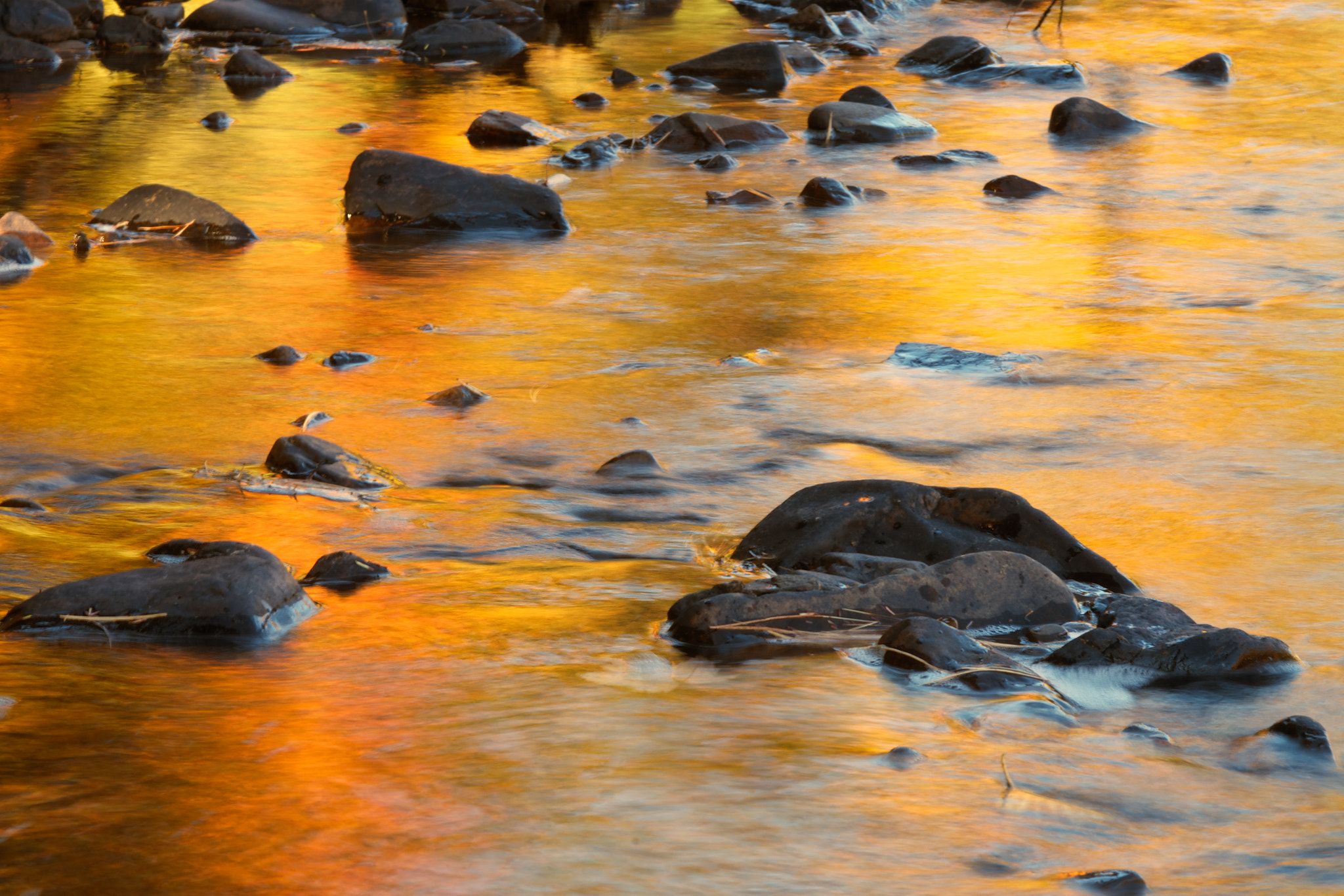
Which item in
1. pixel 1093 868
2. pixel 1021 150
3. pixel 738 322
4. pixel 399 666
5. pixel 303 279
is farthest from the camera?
pixel 1021 150

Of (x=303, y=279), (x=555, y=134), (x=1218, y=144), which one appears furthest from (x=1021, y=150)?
(x=303, y=279)

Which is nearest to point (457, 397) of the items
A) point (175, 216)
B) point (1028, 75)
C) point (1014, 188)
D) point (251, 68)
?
point (175, 216)

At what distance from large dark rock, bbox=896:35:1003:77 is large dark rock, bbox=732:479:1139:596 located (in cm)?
702

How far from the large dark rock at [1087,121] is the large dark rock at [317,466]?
17.1 ft

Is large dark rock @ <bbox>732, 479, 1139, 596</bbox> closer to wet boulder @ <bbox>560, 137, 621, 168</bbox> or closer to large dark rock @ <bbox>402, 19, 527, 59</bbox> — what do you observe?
wet boulder @ <bbox>560, 137, 621, 168</bbox>

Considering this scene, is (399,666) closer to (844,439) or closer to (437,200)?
(844,439)

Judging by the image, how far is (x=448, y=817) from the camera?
208 cm

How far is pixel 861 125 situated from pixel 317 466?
4821 millimetres

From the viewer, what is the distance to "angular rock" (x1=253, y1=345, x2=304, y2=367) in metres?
4.34

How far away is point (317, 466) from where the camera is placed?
346 cm

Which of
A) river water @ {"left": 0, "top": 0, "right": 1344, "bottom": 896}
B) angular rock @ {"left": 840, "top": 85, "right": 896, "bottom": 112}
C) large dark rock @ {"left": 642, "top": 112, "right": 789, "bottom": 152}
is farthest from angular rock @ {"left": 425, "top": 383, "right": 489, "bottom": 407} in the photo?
angular rock @ {"left": 840, "top": 85, "right": 896, "bottom": 112}

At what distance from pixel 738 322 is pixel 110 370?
1801 mm

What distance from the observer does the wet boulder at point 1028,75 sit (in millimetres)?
9344

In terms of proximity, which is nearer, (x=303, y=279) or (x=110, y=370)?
(x=110, y=370)
